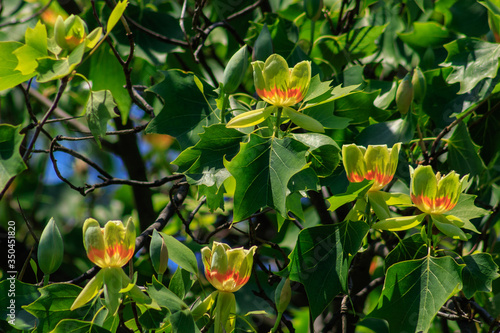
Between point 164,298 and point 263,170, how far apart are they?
1.37 feet

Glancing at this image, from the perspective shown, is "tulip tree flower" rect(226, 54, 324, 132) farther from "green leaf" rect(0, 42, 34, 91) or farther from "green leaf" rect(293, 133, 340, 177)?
"green leaf" rect(0, 42, 34, 91)

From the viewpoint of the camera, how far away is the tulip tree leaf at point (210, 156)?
1.43 meters

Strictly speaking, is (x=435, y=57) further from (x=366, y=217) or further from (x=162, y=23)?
(x=162, y=23)

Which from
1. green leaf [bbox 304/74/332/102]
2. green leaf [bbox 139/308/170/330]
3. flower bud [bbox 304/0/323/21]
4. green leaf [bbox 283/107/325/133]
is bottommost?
green leaf [bbox 139/308/170/330]

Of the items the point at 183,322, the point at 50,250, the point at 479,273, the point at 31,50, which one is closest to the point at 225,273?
the point at 183,322

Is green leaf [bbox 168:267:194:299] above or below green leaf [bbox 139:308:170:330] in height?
above

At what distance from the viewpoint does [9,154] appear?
1.48m

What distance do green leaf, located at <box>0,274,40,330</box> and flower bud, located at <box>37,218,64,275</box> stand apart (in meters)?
0.16

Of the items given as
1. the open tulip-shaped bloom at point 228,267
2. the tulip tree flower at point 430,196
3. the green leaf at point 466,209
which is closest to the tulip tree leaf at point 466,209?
the green leaf at point 466,209

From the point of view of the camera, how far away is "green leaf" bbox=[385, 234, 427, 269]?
4.95 ft

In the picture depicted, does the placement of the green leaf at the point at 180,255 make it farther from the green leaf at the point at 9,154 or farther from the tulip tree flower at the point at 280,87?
the green leaf at the point at 9,154

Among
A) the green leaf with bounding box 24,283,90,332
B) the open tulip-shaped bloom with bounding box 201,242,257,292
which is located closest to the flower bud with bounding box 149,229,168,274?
the open tulip-shaped bloom with bounding box 201,242,257,292

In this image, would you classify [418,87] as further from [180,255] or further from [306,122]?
[180,255]

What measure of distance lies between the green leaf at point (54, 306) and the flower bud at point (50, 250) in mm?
56
